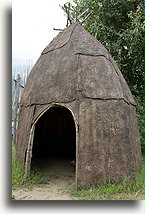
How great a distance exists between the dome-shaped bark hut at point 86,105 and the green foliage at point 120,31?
3207 mm

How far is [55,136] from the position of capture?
8.27 meters

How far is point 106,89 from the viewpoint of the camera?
5.12 meters

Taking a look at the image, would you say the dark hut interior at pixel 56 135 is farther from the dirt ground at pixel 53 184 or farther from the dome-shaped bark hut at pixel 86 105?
the dome-shaped bark hut at pixel 86 105

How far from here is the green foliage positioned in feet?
29.7

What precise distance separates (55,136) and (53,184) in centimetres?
304

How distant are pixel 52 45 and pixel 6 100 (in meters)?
3.27

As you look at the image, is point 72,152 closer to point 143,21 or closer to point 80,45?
point 80,45

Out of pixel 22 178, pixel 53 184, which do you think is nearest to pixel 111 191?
pixel 53 184

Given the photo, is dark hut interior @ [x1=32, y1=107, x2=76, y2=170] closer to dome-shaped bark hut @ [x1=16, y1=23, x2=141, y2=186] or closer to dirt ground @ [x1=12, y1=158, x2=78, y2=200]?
dirt ground @ [x1=12, y1=158, x2=78, y2=200]

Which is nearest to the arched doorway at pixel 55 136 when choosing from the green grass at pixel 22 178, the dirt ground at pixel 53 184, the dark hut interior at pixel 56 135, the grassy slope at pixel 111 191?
the dark hut interior at pixel 56 135

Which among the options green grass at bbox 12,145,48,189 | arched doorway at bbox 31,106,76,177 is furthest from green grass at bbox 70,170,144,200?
arched doorway at bbox 31,106,76,177


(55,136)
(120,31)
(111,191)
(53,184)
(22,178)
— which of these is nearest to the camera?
(111,191)

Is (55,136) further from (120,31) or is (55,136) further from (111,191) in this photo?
(120,31)

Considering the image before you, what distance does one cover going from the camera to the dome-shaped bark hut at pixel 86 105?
468 centimetres
